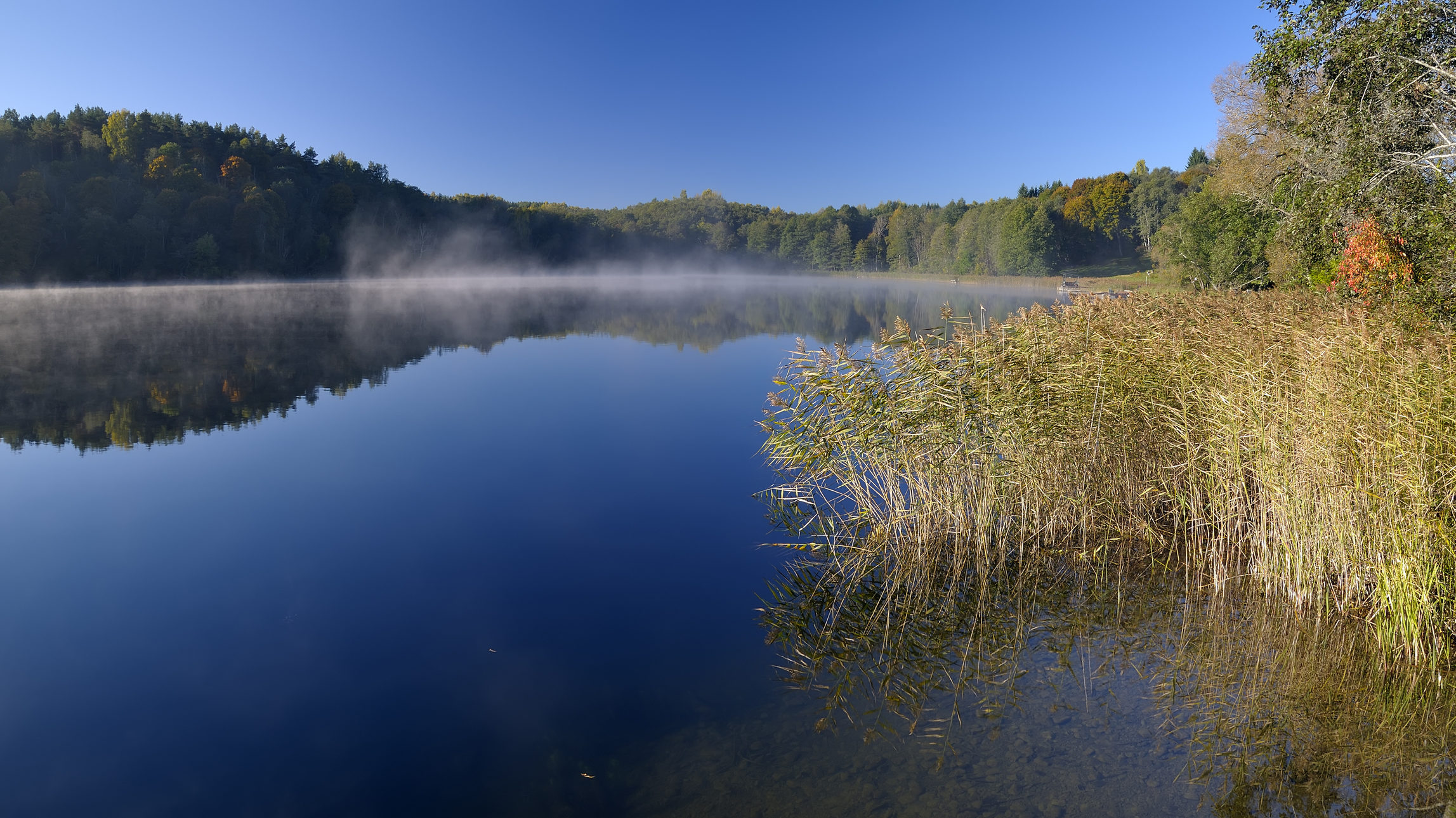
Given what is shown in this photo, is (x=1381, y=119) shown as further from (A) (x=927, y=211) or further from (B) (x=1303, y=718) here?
(A) (x=927, y=211)

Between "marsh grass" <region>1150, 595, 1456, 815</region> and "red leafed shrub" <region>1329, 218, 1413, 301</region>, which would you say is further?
"red leafed shrub" <region>1329, 218, 1413, 301</region>

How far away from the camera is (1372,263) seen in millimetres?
14625

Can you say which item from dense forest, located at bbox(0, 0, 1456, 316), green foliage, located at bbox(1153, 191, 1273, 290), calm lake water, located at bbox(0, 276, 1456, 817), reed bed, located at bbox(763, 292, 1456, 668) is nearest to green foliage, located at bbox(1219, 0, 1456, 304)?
dense forest, located at bbox(0, 0, 1456, 316)

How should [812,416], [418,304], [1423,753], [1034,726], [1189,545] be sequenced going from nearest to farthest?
[1423,753], [1034,726], [1189,545], [812,416], [418,304]

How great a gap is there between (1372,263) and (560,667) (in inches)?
646

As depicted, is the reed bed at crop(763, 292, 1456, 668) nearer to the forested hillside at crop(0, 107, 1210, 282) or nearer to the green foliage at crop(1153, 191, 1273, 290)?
the green foliage at crop(1153, 191, 1273, 290)

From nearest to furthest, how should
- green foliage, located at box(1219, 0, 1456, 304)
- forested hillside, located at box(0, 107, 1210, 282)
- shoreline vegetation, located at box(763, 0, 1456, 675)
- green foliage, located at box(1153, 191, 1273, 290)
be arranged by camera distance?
shoreline vegetation, located at box(763, 0, 1456, 675), green foliage, located at box(1219, 0, 1456, 304), green foliage, located at box(1153, 191, 1273, 290), forested hillside, located at box(0, 107, 1210, 282)

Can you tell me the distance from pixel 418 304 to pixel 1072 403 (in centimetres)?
5368

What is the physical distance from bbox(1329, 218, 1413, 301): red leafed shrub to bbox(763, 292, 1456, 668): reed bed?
3.24m

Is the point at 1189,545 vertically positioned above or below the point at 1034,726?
above

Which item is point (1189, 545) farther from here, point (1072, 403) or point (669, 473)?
point (669, 473)

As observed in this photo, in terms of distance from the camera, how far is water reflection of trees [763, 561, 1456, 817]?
5.24 m

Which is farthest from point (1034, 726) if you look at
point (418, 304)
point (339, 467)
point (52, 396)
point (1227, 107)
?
point (418, 304)

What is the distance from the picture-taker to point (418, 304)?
181ft
